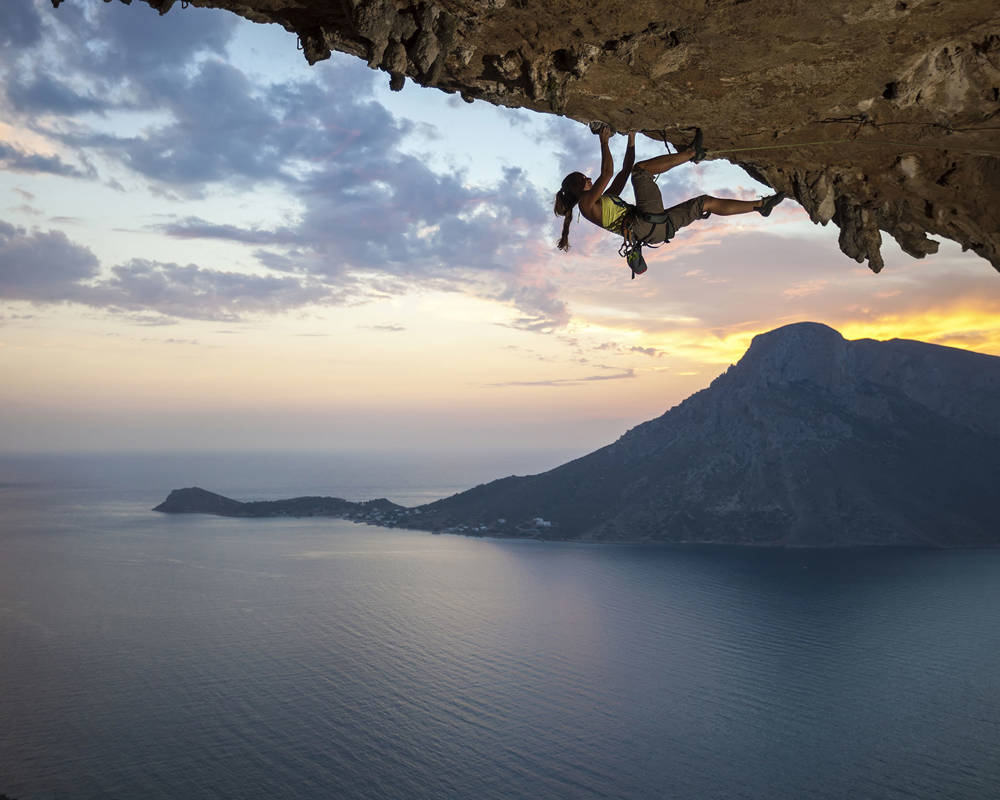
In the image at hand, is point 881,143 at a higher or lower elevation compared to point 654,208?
higher

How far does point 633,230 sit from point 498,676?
36450 mm

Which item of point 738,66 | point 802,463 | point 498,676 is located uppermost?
point 802,463

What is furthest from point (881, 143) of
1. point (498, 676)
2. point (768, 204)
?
point (498, 676)

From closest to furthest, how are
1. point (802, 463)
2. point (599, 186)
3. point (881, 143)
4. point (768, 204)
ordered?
1. point (599, 186)
2. point (881, 143)
3. point (768, 204)
4. point (802, 463)

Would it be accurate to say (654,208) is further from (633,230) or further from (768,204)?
(768,204)

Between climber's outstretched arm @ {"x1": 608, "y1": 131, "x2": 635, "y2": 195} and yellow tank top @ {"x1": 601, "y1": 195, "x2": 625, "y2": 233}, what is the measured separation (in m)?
0.10

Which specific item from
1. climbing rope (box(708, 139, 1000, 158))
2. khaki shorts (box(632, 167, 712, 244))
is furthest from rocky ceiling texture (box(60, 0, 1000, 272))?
khaki shorts (box(632, 167, 712, 244))

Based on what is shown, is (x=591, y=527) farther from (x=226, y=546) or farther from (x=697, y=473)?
(x=226, y=546)

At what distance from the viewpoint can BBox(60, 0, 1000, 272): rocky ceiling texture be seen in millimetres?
3809

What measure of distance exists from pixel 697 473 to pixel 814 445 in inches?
665

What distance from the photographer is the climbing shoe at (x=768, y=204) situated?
5738mm

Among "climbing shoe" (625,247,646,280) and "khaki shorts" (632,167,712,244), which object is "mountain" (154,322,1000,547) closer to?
"climbing shoe" (625,247,646,280)

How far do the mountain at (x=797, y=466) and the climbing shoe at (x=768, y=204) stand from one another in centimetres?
7756

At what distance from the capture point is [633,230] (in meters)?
5.45
